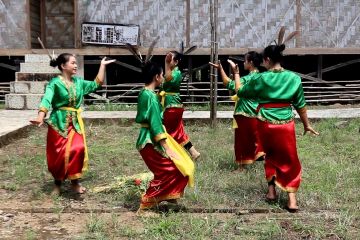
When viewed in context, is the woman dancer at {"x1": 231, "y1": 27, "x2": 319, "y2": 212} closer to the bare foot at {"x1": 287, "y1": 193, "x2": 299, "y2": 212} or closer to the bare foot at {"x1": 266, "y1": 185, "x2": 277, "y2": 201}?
the bare foot at {"x1": 287, "y1": 193, "x2": 299, "y2": 212}

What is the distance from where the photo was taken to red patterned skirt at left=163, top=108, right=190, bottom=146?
6.74m

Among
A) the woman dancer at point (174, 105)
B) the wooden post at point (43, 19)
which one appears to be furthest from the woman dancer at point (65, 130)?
the wooden post at point (43, 19)

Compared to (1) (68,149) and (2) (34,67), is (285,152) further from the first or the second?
(2) (34,67)

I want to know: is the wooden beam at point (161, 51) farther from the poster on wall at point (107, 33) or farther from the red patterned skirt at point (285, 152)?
the red patterned skirt at point (285, 152)

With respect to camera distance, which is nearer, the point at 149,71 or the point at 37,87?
the point at 149,71

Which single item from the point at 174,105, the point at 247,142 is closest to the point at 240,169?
the point at 247,142

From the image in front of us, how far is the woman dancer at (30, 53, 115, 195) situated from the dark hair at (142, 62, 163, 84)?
106cm

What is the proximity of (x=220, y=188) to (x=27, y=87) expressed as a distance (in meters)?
8.11

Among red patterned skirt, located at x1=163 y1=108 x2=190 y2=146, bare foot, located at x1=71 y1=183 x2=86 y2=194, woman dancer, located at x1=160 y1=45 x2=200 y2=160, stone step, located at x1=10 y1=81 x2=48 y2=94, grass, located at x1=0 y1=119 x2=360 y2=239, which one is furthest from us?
stone step, located at x1=10 y1=81 x2=48 y2=94

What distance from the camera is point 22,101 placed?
11.4 meters

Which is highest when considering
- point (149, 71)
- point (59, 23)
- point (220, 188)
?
point (59, 23)

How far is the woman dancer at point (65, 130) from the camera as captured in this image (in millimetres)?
4801

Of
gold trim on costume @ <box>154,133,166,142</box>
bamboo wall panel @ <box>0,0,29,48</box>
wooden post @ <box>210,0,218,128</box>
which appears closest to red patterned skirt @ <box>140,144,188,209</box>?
gold trim on costume @ <box>154,133,166,142</box>

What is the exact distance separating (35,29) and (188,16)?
5.00 m
